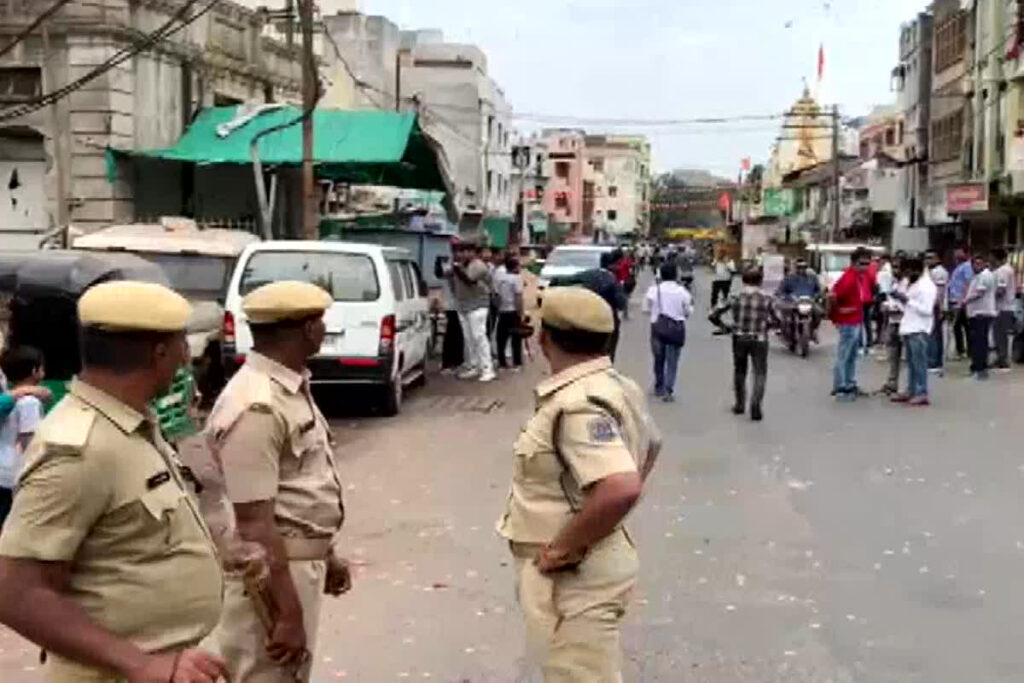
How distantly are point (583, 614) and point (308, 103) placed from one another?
17788 mm

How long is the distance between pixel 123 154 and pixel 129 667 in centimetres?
2160

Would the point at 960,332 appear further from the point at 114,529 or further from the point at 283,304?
the point at 114,529

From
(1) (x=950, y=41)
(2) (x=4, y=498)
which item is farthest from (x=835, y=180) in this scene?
(2) (x=4, y=498)

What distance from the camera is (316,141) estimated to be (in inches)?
958

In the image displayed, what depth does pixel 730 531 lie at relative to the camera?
9438mm

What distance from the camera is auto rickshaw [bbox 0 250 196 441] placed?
10.3 meters

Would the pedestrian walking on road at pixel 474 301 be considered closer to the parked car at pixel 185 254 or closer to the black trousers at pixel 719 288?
the parked car at pixel 185 254

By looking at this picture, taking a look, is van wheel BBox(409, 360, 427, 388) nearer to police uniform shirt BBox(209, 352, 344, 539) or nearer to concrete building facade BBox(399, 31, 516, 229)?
police uniform shirt BBox(209, 352, 344, 539)

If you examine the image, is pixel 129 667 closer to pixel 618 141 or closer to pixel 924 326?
pixel 924 326

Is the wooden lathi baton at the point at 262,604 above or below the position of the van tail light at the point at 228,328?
below

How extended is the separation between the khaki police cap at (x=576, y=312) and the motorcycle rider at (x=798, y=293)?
2124cm

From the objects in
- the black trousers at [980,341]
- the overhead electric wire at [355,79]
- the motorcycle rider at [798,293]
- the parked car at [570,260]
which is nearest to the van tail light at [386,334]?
the black trousers at [980,341]

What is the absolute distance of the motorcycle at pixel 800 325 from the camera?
2455cm

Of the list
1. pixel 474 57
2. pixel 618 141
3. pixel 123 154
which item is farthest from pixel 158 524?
pixel 618 141
